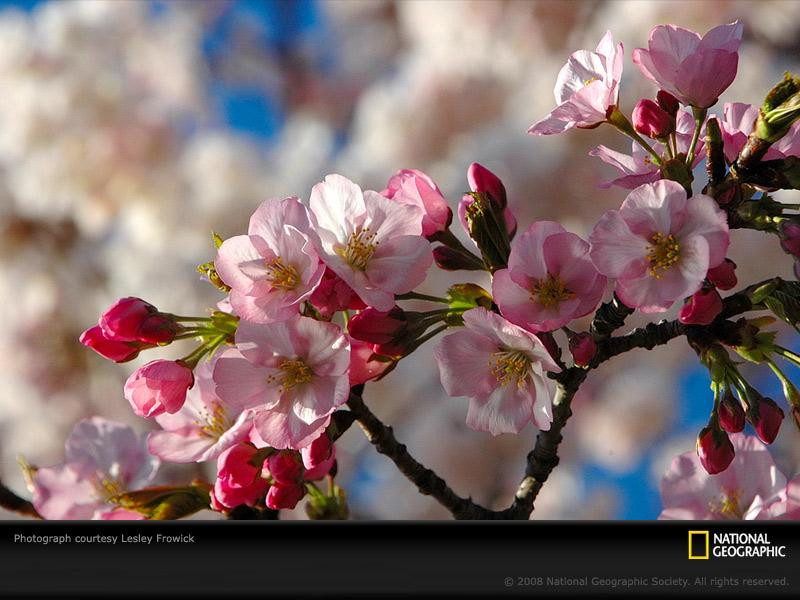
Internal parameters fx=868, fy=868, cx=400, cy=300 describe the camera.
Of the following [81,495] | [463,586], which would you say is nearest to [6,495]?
[81,495]

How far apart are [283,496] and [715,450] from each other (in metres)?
0.17

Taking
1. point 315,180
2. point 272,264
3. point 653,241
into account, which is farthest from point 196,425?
point 315,180

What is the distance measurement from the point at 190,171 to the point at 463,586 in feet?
4.23

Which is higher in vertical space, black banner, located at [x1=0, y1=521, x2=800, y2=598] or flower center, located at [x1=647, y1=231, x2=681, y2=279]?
flower center, located at [x1=647, y1=231, x2=681, y2=279]

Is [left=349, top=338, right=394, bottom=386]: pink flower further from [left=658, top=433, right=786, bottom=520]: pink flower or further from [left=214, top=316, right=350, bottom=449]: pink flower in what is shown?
[left=658, top=433, right=786, bottom=520]: pink flower

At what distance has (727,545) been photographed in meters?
0.30

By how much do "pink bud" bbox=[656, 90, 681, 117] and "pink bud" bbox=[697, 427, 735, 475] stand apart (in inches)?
5.0

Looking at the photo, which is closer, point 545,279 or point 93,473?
point 545,279

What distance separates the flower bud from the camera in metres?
0.33

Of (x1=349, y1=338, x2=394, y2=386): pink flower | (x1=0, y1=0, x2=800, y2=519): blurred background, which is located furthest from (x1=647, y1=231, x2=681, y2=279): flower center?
(x1=0, y1=0, x2=800, y2=519): blurred background

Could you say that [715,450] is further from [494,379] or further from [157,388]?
[157,388]

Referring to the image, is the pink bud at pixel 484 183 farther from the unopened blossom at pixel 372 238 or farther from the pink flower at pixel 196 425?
the pink flower at pixel 196 425

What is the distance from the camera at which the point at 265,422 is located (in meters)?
0.32

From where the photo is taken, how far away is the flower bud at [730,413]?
33cm
